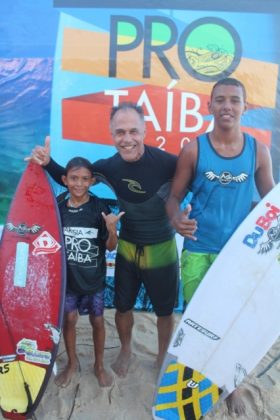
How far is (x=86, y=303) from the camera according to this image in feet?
7.91

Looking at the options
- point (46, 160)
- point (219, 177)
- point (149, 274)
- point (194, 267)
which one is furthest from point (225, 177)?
point (46, 160)

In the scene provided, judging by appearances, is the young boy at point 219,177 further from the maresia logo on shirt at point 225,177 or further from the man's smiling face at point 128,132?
the man's smiling face at point 128,132

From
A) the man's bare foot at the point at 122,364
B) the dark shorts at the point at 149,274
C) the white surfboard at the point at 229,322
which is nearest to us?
the white surfboard at the point at 229,322

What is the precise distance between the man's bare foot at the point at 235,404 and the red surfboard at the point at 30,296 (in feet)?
3.28

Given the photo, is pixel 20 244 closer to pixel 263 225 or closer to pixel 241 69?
pixel 263 225

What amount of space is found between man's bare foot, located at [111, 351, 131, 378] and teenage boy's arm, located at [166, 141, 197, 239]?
1.03 metres

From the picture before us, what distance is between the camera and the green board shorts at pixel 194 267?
2.21 metres

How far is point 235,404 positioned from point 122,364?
0.71 meters

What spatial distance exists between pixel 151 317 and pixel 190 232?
1651 millimetres

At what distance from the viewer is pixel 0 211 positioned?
351 centimetres

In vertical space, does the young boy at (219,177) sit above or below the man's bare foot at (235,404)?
above

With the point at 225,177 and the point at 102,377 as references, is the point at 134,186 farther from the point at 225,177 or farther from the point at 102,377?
the point at 102,377

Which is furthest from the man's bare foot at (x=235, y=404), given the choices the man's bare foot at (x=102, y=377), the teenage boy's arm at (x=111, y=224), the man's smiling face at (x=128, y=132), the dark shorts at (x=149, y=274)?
the man's smiling face at (x=128, y=132)

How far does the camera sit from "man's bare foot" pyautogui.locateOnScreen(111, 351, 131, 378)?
2570 millimetres
